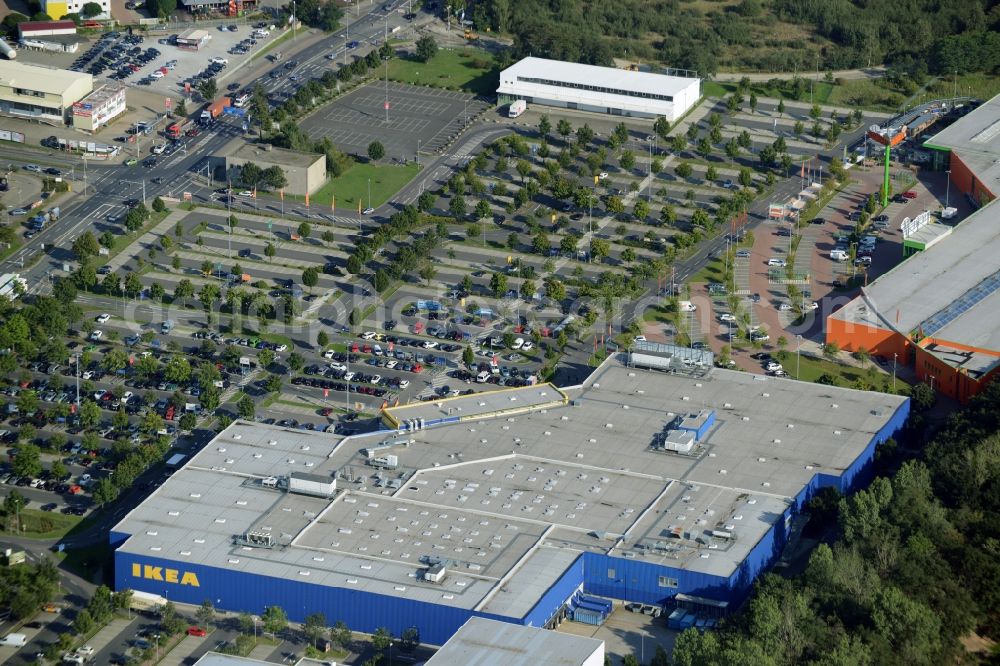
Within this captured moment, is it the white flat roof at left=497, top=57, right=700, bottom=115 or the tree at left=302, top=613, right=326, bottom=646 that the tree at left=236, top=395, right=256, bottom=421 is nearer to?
the tree at left=302, top=613, right=326, bottom=646

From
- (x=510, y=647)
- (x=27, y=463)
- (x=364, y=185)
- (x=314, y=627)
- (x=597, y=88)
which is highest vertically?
(x=510, y=647)

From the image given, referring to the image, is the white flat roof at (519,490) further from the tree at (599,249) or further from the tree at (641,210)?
the tree at (641,210)

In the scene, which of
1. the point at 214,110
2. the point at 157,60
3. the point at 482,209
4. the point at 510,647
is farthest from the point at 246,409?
the point at 157,60

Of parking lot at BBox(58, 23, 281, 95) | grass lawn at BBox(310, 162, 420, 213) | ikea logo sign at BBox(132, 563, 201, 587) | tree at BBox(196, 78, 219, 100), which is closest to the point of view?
ikea logo sign at BBox(132, 563, 201, 587)

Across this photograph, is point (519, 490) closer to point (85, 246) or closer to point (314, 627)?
point (314, 627)

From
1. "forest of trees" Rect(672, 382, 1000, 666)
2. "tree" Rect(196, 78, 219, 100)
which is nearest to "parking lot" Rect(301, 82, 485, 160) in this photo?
"tree" Rect(196, 78, 219, 100)

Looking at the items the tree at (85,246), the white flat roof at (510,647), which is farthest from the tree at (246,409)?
the white flat roof at (510,647)

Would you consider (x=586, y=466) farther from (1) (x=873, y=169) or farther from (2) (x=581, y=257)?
(1) (x=873, y=169)
